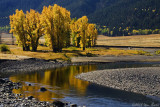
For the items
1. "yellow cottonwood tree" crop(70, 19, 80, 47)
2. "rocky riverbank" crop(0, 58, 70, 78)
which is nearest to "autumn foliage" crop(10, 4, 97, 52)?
"rocky riverbank" crop(0, 58, 70, 78)

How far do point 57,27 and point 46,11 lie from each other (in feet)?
23.9

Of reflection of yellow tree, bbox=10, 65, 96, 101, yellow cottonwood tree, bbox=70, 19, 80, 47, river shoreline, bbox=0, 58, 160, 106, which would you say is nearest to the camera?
reflection of yellow tree, bbox=10, 65, 96, 101

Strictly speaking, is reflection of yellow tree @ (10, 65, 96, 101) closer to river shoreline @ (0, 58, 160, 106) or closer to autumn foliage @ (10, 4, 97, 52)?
river shoreline @ (0, 58, 160, 106)

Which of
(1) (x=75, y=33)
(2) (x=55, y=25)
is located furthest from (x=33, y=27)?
(1) (x=75, y=33)

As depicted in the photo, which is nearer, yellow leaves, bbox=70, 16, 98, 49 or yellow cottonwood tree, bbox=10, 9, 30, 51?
yellow cottonwood tree, bbox=10, 9, 30, 51

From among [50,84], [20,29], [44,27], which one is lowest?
[50,84]

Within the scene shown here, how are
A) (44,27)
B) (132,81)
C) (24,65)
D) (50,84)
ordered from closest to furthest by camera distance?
(132,81)
(50,84)
(24,65)
(44,27)

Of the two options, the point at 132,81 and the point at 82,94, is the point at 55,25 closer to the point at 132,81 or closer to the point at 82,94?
the point at 132,81

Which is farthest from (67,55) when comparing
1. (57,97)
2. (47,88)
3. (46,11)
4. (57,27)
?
(57,97)

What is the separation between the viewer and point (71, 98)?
31438 mm

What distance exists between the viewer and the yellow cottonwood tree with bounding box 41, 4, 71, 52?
8750cm

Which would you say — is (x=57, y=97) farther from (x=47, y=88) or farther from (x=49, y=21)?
(x=49, y=21)

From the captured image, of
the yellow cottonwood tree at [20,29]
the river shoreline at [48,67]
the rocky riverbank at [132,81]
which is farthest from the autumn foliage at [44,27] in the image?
the rocky riverbank at [132,81]

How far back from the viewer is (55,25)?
288ft
